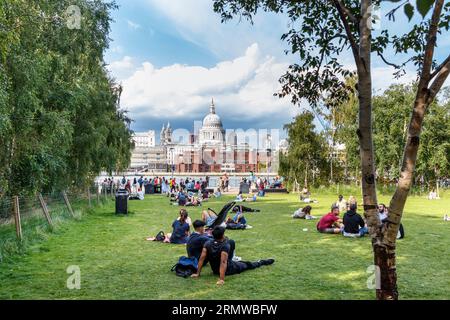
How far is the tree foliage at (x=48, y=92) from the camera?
37.0 ft

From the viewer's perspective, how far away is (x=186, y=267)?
8.64 meters

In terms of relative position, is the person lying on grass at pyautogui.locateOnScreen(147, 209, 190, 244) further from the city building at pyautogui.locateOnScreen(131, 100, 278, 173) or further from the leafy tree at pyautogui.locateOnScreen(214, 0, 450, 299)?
the city building at pyautogui.locateOnScreen(131, 100, 278, 173)

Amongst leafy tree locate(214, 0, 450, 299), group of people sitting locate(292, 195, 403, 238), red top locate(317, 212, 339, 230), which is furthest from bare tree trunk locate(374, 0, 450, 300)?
red top locate(317, 212, 339, 230)

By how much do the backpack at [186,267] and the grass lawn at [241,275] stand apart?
21 centimetres

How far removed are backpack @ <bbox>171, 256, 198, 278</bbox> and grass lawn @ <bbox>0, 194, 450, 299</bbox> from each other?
0.70ft

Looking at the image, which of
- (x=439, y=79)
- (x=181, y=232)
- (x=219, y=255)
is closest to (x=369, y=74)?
(x=439, y=79)

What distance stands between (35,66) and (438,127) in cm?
3795

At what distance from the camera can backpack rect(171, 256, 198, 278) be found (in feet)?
27.9

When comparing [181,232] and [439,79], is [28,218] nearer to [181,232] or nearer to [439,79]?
[181,232]

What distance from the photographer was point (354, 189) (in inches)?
1590

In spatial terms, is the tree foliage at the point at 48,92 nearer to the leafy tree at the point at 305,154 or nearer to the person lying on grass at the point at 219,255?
the person lying on grass at the point at 219,255

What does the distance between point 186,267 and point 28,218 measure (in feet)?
25.2
